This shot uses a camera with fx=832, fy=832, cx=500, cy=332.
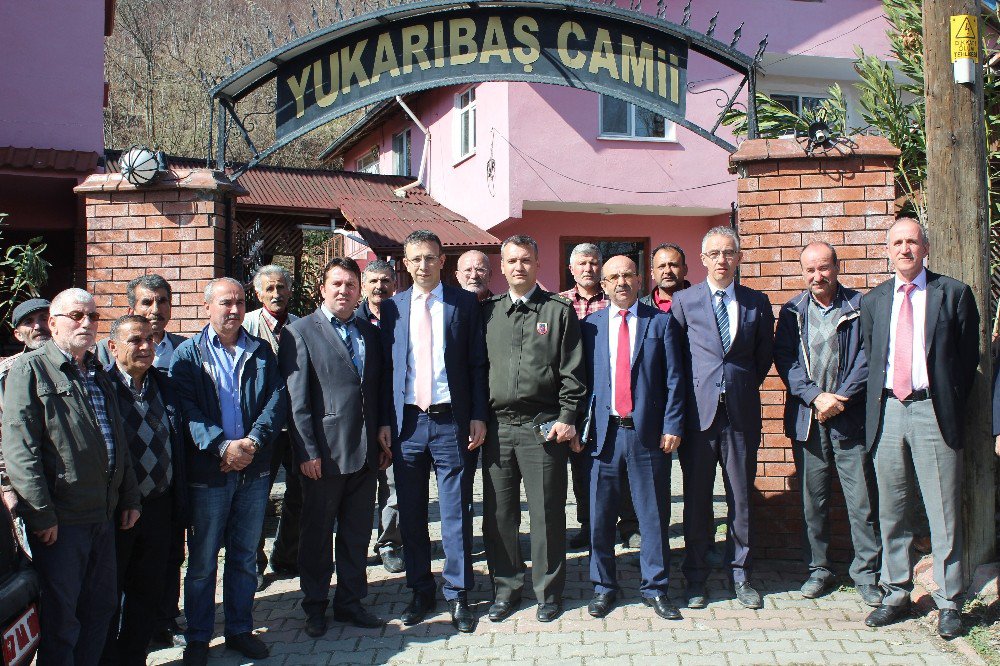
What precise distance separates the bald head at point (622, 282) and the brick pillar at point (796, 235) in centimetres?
101

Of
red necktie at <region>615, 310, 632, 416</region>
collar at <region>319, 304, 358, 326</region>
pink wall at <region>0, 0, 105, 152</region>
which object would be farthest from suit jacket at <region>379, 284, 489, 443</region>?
pink wall at <region>0, 0, 105, 152</region>

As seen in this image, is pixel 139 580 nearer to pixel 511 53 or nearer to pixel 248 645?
pixel 248 645

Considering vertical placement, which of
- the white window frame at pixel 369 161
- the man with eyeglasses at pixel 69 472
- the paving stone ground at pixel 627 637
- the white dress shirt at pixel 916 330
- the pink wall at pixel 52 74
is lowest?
the paving stone ground at pixel 627 637

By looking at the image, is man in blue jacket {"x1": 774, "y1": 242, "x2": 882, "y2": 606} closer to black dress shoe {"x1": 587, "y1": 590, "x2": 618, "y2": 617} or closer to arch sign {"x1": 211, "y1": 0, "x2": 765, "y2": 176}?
black dress shoe {"x1": 587, "y1": 590, "x2": 618, "y2": 617}

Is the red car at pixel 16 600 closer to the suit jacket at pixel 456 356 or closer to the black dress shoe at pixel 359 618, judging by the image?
the black dress shoe at pixel 359 618

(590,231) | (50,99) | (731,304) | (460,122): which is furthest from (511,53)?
(460,122)

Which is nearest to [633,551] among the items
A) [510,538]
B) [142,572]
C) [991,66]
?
[510,538]

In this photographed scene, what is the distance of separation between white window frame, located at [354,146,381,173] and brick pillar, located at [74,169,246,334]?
16239mm

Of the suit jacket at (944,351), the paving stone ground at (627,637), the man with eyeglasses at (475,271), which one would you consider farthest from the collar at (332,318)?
the suit jacket at (944,351)

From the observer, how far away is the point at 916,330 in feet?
14.2

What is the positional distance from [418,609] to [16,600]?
2154 mm

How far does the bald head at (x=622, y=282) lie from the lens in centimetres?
472

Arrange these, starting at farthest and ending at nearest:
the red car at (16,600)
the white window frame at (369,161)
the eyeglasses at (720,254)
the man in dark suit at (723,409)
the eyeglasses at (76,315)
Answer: the white window frame at (369,161) → the eyeglasses at (720,254) → the man in dark suit at (723,409) → the eyeglasses at (76,315) → the red car at (16,600)

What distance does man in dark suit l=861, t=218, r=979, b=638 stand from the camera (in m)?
4.24
